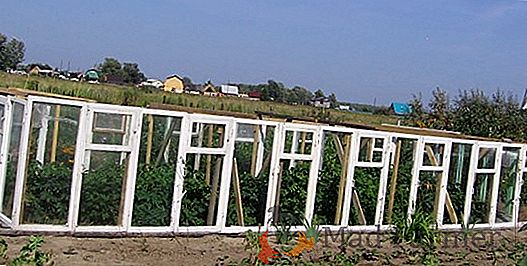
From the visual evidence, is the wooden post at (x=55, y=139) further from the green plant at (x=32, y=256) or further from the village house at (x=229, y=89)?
the village house at (x=229, y=89)

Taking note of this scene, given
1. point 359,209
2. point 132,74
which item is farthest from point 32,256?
point 132,74

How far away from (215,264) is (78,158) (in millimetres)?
1829

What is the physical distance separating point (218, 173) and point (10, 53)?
88.0 feet

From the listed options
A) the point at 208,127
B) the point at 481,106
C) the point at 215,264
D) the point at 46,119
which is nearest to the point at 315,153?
the point at 208,127

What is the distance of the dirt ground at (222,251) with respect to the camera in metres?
6.87

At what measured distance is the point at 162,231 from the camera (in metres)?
8.09

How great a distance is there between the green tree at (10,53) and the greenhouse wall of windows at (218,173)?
23.6m

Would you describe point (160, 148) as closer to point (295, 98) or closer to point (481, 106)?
point (481, 106)

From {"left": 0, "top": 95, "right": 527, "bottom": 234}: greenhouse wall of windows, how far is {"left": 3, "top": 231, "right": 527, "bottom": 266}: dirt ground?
0.29 meters

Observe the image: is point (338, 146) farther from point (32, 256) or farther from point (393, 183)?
point (32, 256)

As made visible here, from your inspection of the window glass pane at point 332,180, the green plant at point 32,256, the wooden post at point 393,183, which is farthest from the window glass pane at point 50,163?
the wooden post at point 393,183

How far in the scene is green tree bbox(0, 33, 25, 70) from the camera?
31.2 m

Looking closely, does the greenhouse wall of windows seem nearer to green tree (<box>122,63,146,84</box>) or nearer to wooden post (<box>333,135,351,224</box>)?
wooden post (<box>333,135,351,224</box>)

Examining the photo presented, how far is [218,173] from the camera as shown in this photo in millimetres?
8586
